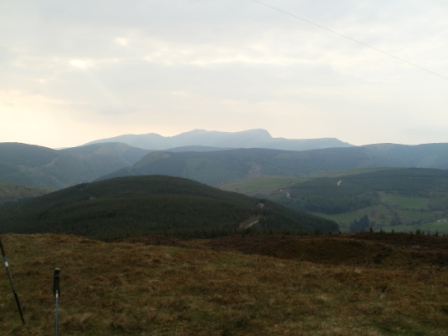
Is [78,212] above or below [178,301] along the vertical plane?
below

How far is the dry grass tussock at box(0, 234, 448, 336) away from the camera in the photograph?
12.3 meters

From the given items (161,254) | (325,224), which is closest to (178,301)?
(161,254)

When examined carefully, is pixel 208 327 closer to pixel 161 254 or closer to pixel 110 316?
pixel 110 316

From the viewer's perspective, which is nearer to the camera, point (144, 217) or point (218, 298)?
point (218, 298)

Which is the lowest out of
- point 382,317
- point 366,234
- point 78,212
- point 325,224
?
point 325,224

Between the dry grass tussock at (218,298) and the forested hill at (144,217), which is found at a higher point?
the dry grass tussock at (218,298)

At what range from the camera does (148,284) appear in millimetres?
17984

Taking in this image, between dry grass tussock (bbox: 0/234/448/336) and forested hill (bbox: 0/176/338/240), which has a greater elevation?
dry grass tussock (bbox: 0/234/448/336)

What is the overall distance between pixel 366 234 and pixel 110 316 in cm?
3326

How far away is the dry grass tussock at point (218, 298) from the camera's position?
12.3 meters

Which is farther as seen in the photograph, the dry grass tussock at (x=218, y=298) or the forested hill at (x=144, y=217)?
the forested hill at (x=144, y=217)

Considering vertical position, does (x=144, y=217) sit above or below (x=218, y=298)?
below

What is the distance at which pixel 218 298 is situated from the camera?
50.2 ft

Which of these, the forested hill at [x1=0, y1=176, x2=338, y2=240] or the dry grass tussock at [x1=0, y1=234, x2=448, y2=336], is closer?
the dry grass tussock at [x1=0, y1=234, x2=448, y2=336]
